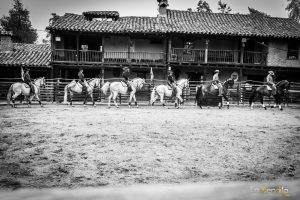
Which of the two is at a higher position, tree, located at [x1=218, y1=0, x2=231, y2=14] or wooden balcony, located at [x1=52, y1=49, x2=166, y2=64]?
tree, located at [x1=218, y1=0, x2=231, y2=14]

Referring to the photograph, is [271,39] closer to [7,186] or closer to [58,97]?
[58,97]

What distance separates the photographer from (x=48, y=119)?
9.48 metres

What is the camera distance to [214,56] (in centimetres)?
2155

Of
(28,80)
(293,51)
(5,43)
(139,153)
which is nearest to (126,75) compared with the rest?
(28,80)

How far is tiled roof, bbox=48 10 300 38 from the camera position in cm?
1994

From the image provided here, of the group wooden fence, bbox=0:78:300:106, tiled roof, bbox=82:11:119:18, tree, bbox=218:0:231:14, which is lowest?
wooden fence, bbox=0:78:300:106

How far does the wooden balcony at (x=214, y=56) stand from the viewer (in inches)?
817

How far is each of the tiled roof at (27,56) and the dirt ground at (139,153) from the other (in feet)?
42.3

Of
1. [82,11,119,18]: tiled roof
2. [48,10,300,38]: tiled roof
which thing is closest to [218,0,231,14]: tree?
[48,10,300,38]: tiled roof

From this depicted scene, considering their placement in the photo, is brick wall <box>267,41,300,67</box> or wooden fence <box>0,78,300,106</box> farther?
brick wall <box>267,41,300,67</box>

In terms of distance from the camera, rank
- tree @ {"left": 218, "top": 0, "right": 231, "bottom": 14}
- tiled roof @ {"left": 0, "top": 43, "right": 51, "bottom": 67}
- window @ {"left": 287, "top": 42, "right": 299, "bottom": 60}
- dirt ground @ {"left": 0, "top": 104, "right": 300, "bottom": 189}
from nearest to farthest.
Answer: dirt ground @ {"left": 0, "top": 104, "right": 300, "bottom": 189}, tiled roof @ {"left": 0, "top": 43, "right": 51, "bottom": 67}, window @ {"left": 287, "top": 42, "right": 299, "bottom": 60}, tree @ {"left": 218, "top": 0, "right": 231, "bottom": 14}

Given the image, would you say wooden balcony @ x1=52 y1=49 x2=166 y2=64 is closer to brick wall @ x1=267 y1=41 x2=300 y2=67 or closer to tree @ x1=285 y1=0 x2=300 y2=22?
brick wall @ x1=267 y1=41 x2=300 y2=67

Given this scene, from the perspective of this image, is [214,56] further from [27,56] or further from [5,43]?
[5,43]

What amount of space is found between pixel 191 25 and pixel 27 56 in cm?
1404
